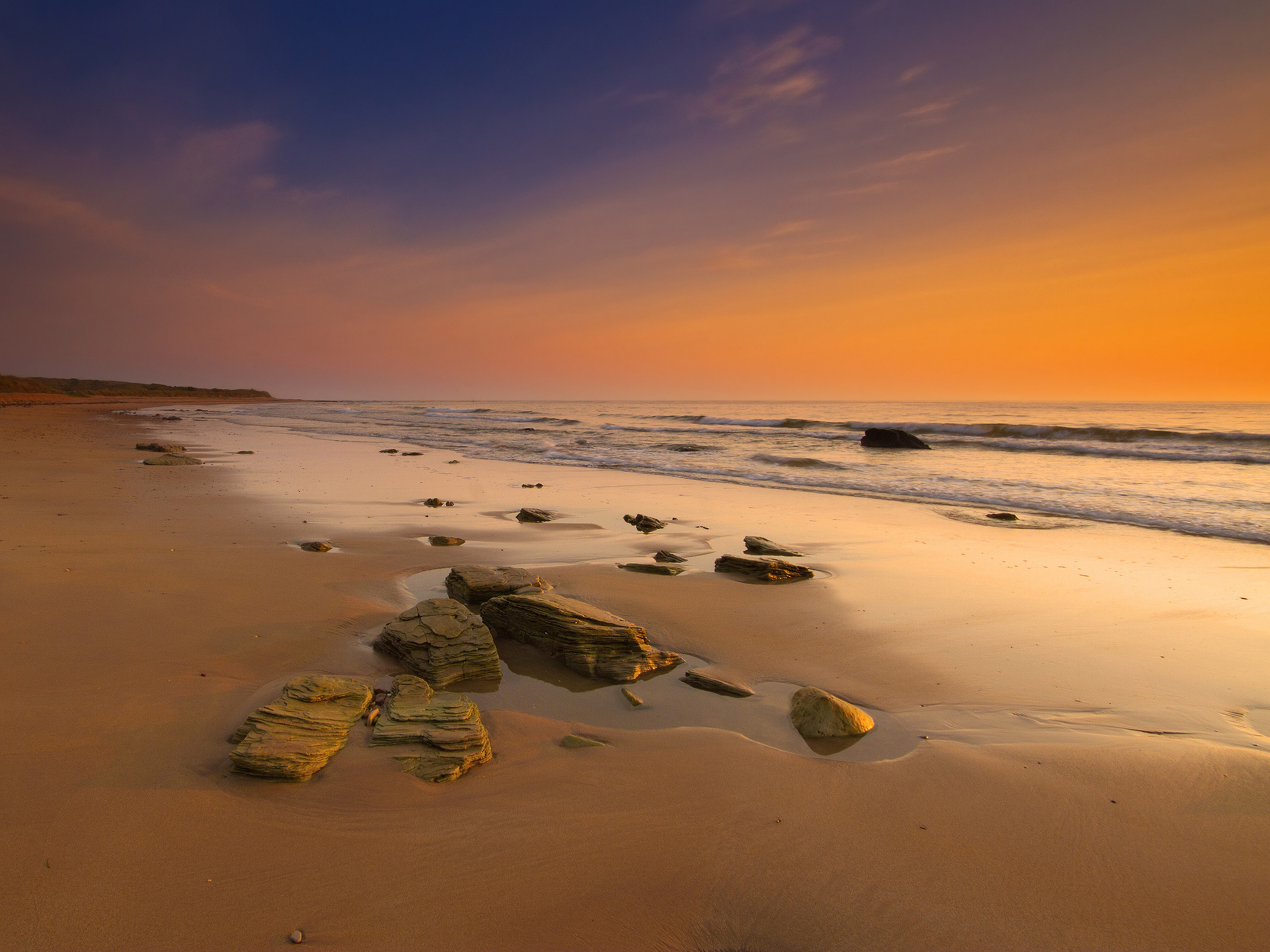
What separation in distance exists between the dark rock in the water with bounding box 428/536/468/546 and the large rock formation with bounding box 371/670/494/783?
13.0ft

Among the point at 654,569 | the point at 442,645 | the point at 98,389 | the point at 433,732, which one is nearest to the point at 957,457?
the point at 654,569

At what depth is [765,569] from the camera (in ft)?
20.7

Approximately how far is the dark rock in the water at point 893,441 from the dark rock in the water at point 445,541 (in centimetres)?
2238

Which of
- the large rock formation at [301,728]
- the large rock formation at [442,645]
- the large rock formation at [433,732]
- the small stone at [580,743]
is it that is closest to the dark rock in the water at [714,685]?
the small stone at [580,743]

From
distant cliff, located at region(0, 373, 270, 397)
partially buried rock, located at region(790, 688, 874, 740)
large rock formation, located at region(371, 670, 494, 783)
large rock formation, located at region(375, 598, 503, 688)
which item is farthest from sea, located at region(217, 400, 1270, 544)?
distant cliff, located at region(0, 373, 270, 397)

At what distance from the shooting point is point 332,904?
2096 mm

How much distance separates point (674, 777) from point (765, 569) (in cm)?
360

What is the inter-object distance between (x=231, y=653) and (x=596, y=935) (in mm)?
3227

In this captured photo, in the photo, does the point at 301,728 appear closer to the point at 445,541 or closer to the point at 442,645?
the point at 442,645

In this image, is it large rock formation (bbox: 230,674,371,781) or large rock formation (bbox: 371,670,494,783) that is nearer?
large rock formation (bbox: 230,674,371,781)

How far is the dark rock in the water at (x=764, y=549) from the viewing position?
733 cm

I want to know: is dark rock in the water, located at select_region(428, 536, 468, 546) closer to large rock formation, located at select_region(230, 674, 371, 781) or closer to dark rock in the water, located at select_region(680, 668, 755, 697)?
large rock formation, located at select_region(230, 674, 371, 781)

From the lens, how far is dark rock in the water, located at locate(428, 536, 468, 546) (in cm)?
736

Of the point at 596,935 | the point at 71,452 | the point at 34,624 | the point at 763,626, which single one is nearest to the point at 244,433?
the point at 71,452
